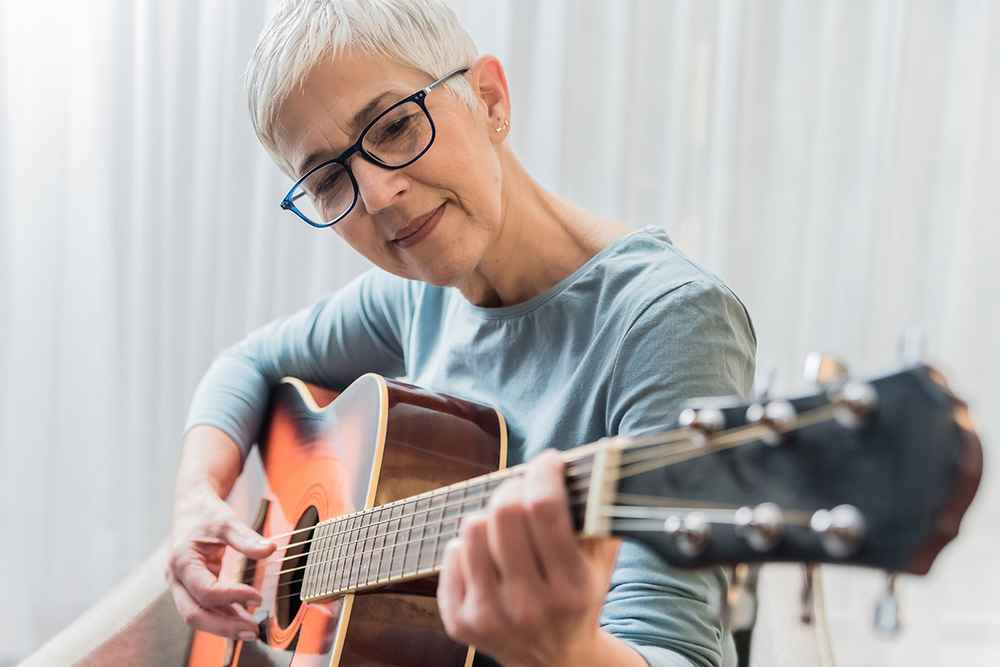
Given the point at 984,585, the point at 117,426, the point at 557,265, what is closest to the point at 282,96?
the point at 557,265

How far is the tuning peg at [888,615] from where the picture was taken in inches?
21.5

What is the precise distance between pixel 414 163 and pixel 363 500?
0.34 metres

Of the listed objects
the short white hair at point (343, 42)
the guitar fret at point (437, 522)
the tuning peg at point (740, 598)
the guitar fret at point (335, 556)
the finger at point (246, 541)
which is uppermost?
the short white hair at point (343, 42)

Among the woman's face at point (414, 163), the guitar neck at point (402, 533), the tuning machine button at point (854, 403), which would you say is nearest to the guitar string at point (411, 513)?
the guitar neck at point (402, 533)

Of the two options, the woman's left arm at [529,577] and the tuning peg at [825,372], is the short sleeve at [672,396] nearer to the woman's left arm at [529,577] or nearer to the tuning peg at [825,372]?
the woman's left arm at [529,577]

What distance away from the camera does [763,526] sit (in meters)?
0.60

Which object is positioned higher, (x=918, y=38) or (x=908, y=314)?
(x=918, y=38)

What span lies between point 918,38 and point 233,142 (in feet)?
4.69

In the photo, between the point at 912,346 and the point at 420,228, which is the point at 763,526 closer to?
the point at 912,346

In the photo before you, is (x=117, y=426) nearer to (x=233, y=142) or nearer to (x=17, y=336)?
(x=17, y=336)

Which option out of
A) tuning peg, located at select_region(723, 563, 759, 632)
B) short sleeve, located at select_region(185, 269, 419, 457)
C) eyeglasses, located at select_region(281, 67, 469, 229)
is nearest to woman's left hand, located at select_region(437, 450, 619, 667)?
tuning peg, located at select_region(723, 563, 759, 632)

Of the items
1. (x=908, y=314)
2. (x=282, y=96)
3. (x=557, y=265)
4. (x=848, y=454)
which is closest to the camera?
(x=848, y=454)

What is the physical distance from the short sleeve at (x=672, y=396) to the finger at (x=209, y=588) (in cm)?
47

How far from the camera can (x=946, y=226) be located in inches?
88.0
